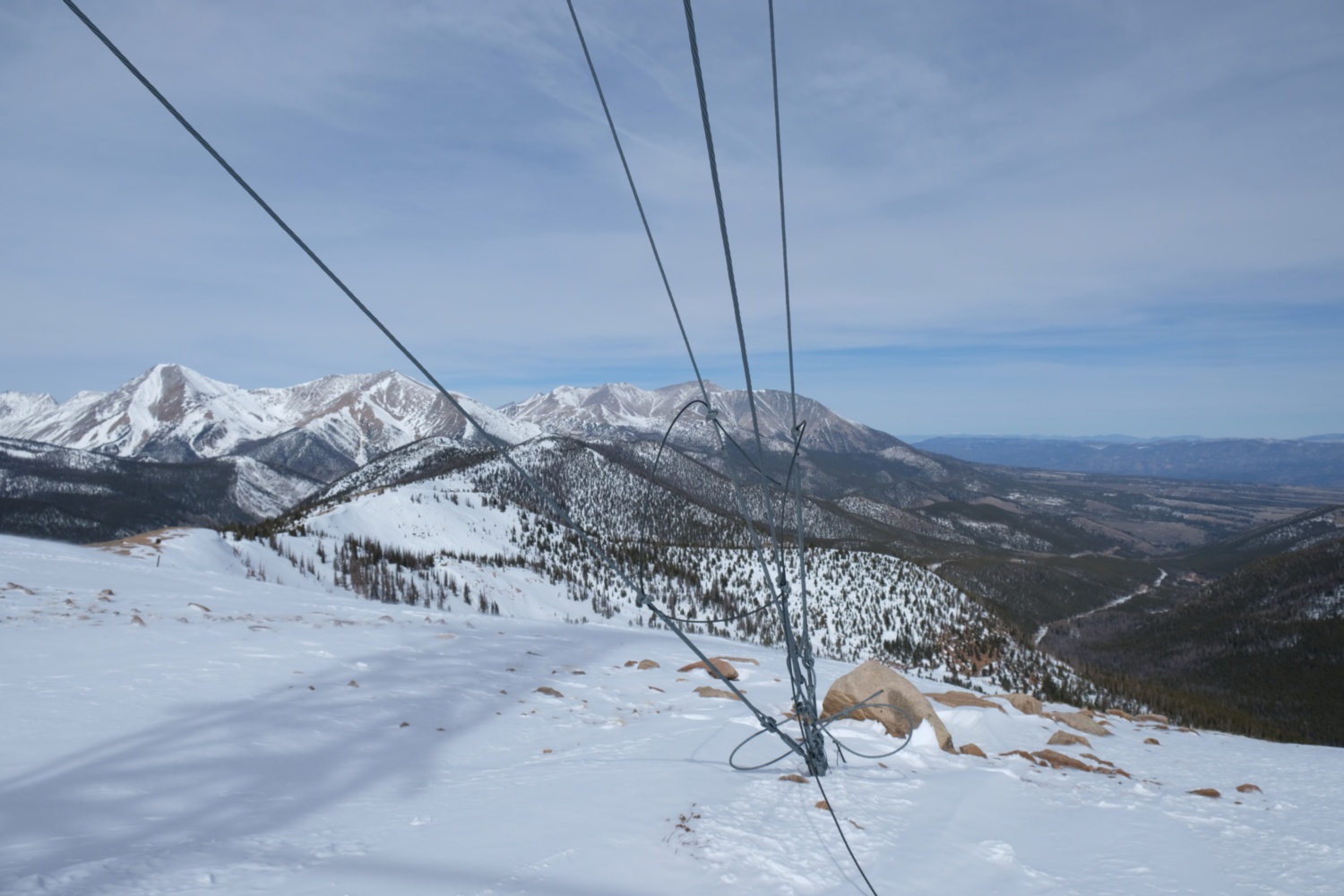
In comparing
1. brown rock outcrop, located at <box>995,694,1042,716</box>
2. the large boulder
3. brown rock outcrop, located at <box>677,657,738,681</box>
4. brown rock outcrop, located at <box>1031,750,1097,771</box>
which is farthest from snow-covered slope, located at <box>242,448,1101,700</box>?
brown rock outcrop, located at <box>1031,750,1097,771</box>

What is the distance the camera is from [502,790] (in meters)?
5.74

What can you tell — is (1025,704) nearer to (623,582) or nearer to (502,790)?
(502,790)

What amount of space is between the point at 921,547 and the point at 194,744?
16558 centimetres

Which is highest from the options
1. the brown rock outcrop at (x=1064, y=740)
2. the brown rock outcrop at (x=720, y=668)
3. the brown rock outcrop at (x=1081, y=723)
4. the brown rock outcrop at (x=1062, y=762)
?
the brown rock outcrop at (x=1062, y=762)

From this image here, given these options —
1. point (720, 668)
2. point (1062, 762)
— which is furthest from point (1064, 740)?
point (720, 668)

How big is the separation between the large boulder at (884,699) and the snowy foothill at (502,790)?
360mm

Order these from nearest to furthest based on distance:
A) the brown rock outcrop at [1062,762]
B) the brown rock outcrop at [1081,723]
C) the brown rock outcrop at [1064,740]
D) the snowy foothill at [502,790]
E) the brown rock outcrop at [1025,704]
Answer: the snowy foothill at [502,790], the brown rock outcrop at [1062,762], the brown rock outcrop at [1064,740], the brown rock outcrop at [1081,723], the brown rock outcrop at [1025,704]

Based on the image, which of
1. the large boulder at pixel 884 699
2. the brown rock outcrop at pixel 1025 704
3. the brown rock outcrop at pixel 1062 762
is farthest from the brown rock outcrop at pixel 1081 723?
the large boulder at pixel 884 699

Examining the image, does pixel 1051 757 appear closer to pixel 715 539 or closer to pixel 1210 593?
pixel 715 539

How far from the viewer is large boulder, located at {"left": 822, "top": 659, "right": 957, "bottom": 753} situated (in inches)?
335

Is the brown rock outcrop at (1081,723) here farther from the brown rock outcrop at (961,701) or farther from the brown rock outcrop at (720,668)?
the brown rock outcrop at (720,668)

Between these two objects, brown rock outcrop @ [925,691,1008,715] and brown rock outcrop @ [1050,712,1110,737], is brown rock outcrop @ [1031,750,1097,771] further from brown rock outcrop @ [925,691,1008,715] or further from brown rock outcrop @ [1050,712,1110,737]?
brown rock outcrop @ [1050,712,1110,737]

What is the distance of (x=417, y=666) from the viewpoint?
10086 mm

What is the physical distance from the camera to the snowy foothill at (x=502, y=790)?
4.09 m
